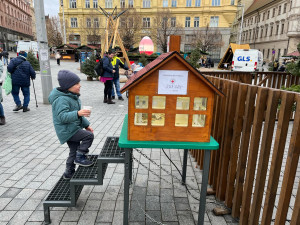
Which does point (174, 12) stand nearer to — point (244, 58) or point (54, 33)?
point (54, 33)

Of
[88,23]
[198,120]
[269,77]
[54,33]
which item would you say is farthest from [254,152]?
[54,33]

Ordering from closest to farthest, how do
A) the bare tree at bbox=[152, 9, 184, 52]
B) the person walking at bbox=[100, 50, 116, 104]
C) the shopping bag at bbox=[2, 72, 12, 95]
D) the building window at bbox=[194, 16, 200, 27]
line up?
1. the shopping bag at bbox=[2, 72, 12, 95]
2. the person walking at bbox=[100, 50, 116, 104]
3. the bare tree at bbox=[152, 9, 184, 52]
4. the building window at bbox=[194, 16, 200, 27]

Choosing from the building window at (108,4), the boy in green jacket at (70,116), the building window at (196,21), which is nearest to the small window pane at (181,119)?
the boy in green jacket at (70,116)

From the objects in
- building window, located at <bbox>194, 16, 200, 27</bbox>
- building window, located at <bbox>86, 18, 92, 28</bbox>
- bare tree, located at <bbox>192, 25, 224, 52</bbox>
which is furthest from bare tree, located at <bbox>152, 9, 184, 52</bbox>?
building window, located at <bbox>86, 18, 92, 28</bbox>

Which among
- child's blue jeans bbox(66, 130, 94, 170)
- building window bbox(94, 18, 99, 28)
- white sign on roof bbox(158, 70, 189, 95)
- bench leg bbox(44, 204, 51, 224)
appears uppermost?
building window bbox(94, 18, 99, 28)

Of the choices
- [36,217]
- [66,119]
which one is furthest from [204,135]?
[36,217]

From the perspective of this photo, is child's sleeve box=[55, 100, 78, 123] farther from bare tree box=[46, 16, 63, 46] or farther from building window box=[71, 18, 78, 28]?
building window box=[71, 18, 78, 28]

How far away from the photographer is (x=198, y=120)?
2236mm

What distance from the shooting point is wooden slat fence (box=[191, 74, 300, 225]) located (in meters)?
1.79

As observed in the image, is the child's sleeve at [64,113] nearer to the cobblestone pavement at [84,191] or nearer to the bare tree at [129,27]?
the cobblestone pavement at [84,191]

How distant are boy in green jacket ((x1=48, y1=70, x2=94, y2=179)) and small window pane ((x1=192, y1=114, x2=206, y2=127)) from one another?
1.10 meters

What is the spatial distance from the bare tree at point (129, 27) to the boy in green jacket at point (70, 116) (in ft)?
129

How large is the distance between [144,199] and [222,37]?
162 feet

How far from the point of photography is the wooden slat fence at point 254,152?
1789mm
